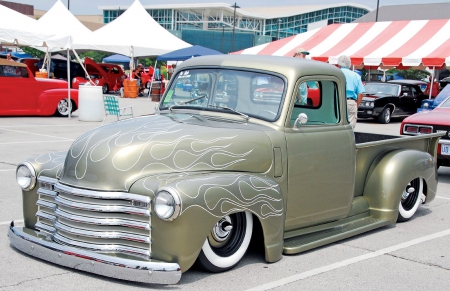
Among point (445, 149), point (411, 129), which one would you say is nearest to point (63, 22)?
point (411, 129)

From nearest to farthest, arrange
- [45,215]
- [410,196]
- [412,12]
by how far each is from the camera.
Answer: [45,215] < [410,196] < [412,12]

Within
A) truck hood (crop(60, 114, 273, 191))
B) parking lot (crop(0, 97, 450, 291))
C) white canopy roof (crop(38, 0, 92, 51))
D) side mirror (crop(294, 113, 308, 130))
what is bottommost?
parking lot (crop(0, 97, 450, 291))

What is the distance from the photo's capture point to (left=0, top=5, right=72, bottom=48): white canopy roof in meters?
17.2

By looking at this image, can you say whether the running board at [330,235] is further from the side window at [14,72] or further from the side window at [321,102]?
the side window at [14,72]

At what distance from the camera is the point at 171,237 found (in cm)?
409

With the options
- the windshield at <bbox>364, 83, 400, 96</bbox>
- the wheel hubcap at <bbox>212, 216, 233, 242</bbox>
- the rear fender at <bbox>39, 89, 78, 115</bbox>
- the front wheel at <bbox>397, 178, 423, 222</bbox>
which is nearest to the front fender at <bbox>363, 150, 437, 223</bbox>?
the front wheel at <bbox>397, 178, 423, 222</bbox>

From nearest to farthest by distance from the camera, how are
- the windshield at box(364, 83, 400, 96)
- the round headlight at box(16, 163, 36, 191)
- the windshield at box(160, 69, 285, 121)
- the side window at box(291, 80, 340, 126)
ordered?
the round headlight at box(16, 163, 36, 191) < the windshield at box(160, 69, 285, 121) < the side window at box(291, 80, 340, 126) < the windshield at box(364, 83, 400, 96)

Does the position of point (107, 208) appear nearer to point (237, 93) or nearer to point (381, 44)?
point (237, 93)

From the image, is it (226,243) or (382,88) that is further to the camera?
(382,88)

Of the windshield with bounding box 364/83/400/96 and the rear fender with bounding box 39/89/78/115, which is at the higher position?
the windshield with bounding box 364/83/400/96

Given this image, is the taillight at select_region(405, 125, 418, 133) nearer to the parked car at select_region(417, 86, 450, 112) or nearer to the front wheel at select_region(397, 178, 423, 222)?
the front wheel at select_region(397, 178, 423, 222)

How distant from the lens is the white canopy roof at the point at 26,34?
56.3 feet

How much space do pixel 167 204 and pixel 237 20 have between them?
307 ft

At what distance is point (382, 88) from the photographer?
22562 mm
